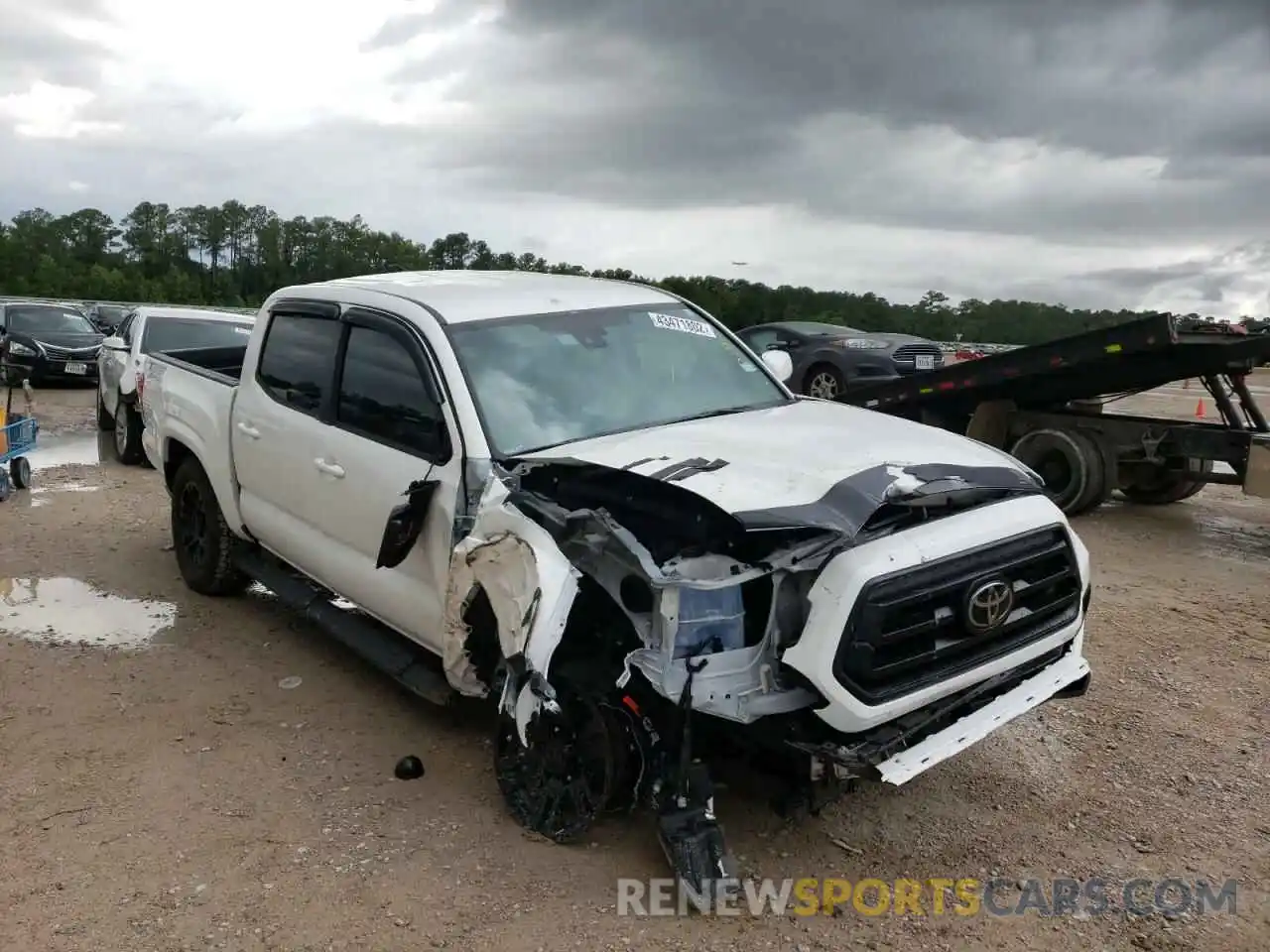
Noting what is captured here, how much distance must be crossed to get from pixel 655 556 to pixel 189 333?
9.85 metres

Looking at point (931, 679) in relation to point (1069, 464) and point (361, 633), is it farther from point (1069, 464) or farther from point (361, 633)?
point (1069, 464)

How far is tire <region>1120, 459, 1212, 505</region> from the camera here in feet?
31.4

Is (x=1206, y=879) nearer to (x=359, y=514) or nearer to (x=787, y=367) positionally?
(x=787, y=367)

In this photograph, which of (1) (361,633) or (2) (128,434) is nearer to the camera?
(1) (361,633)

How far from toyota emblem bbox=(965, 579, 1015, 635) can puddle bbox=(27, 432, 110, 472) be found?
10.3 m

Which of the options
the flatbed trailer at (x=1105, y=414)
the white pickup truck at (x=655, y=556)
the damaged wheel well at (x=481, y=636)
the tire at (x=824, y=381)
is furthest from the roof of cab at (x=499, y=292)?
the tire at (x=824, y=381)

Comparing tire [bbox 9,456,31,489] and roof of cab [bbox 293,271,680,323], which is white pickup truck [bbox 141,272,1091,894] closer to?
roof of cab [bbox 293,271,680,323]

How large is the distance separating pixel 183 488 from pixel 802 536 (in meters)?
4.62

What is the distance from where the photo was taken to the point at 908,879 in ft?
11.3

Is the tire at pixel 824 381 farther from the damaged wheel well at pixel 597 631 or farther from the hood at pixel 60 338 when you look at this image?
the hood at pixel 60 338

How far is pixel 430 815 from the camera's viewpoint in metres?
3.85

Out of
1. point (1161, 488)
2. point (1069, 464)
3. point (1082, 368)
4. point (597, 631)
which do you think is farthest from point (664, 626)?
point (1161, 488)

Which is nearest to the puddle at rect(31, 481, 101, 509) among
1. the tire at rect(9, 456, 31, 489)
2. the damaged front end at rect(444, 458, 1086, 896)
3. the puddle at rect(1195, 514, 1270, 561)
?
the tire at rect(9, 456, 31, 489)

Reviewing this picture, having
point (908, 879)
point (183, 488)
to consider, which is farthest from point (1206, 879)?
point (183, 488)
